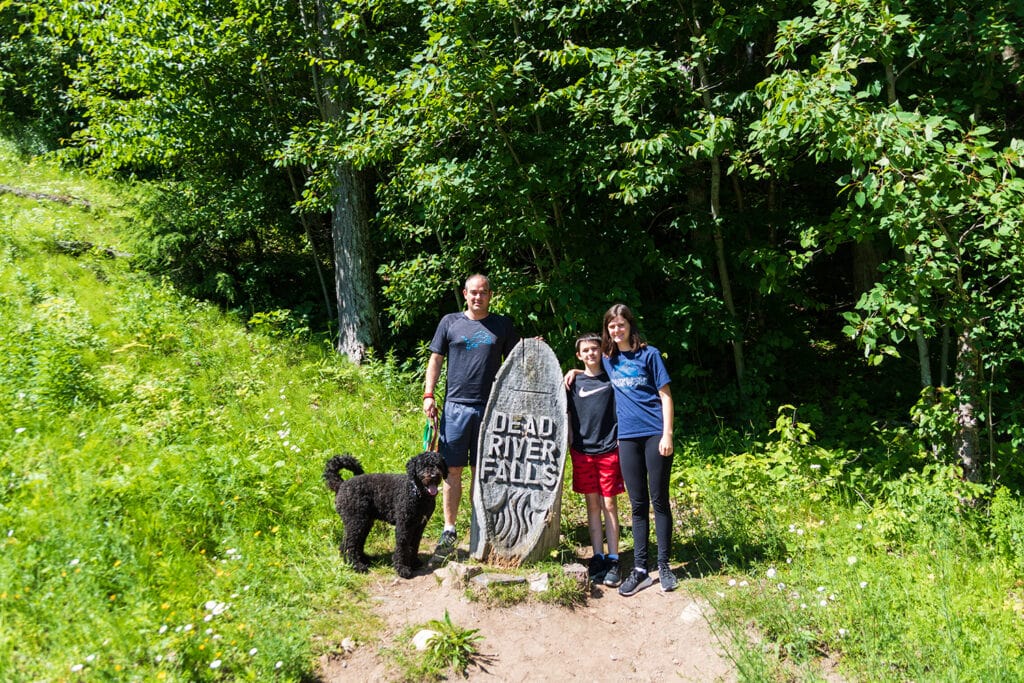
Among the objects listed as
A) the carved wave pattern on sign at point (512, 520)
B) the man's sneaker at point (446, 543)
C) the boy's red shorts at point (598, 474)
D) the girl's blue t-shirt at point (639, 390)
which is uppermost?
the girl's blue t-shirt at point (639, 390)

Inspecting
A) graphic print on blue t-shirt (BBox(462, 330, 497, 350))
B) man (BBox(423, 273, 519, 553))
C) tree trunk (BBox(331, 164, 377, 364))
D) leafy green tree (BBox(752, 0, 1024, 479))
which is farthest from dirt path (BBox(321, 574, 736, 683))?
tree trunk (BBox(331, 164, 377, 364))

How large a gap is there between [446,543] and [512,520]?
1.90 ft

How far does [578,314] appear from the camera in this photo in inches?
255

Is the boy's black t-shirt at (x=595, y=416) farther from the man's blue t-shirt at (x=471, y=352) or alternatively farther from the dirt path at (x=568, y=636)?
the dirt path at (x=568, y=636)

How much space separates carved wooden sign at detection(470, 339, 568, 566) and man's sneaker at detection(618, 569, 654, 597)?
57 cm

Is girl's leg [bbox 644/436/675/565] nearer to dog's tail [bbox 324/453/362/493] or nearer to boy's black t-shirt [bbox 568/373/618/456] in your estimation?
boy's black t-shirt [bbox 568/373/618/456]

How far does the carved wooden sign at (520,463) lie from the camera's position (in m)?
4.54

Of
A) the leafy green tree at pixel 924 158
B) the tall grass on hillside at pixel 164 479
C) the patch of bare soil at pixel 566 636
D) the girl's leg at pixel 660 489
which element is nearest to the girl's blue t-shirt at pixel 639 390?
the girl's leg at pixel 660 489

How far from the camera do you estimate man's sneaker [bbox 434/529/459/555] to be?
4766 mm

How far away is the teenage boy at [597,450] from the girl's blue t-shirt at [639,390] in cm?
13

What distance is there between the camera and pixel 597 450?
4.52m

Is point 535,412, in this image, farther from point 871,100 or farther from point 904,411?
point 904,411

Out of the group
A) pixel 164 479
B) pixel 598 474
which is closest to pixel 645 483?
pixel 598 474

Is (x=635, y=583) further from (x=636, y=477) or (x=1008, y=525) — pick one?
(x=1008, y=525)
